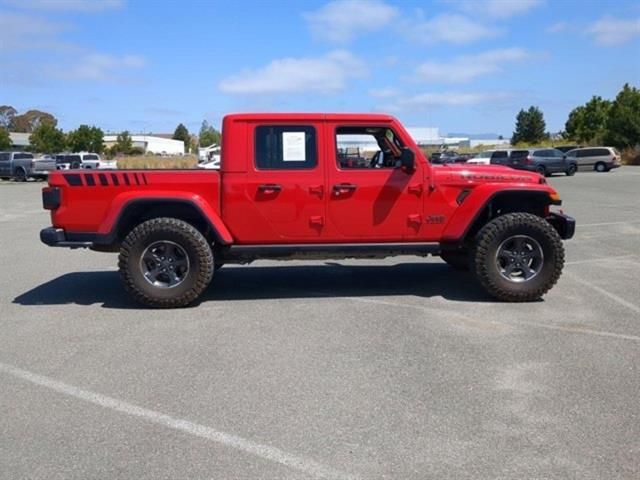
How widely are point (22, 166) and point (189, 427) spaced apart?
39933 mm

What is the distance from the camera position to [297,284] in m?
8.30

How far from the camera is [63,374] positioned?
5094 mm

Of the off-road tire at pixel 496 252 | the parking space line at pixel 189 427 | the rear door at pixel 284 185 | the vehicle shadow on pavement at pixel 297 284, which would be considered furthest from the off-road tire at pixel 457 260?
the parking space line at pixel 189 427

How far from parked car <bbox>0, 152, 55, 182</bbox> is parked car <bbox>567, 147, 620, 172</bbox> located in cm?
3405

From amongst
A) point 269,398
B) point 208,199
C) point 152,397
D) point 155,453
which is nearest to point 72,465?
point 155,453

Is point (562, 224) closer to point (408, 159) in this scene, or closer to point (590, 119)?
point (408, 159)

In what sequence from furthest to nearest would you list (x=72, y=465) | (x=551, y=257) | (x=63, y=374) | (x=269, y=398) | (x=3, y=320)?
(x=551, y=257)
(x=3, y=320)
(x=63, y=374)
(x=269, y=398)
(x=72, y=465)

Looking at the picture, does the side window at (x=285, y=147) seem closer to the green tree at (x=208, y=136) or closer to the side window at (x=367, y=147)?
the side window at (x=367, y=147)

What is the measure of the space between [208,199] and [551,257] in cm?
372

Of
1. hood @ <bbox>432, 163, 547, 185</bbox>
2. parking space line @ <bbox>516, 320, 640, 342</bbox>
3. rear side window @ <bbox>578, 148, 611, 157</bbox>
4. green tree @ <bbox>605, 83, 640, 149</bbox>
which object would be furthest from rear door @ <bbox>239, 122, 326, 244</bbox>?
green tree @ <bbox>605, 83, 640, 149</bbox>

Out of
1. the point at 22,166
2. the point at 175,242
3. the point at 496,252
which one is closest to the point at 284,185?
the point at 175,242

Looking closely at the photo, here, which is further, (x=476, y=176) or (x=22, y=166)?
(x=22, y=166)

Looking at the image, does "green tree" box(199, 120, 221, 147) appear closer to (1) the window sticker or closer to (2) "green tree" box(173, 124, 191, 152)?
(2) "green tree" box(173, 124, 191, 152)

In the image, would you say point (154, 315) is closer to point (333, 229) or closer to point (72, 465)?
point (333, 229)
